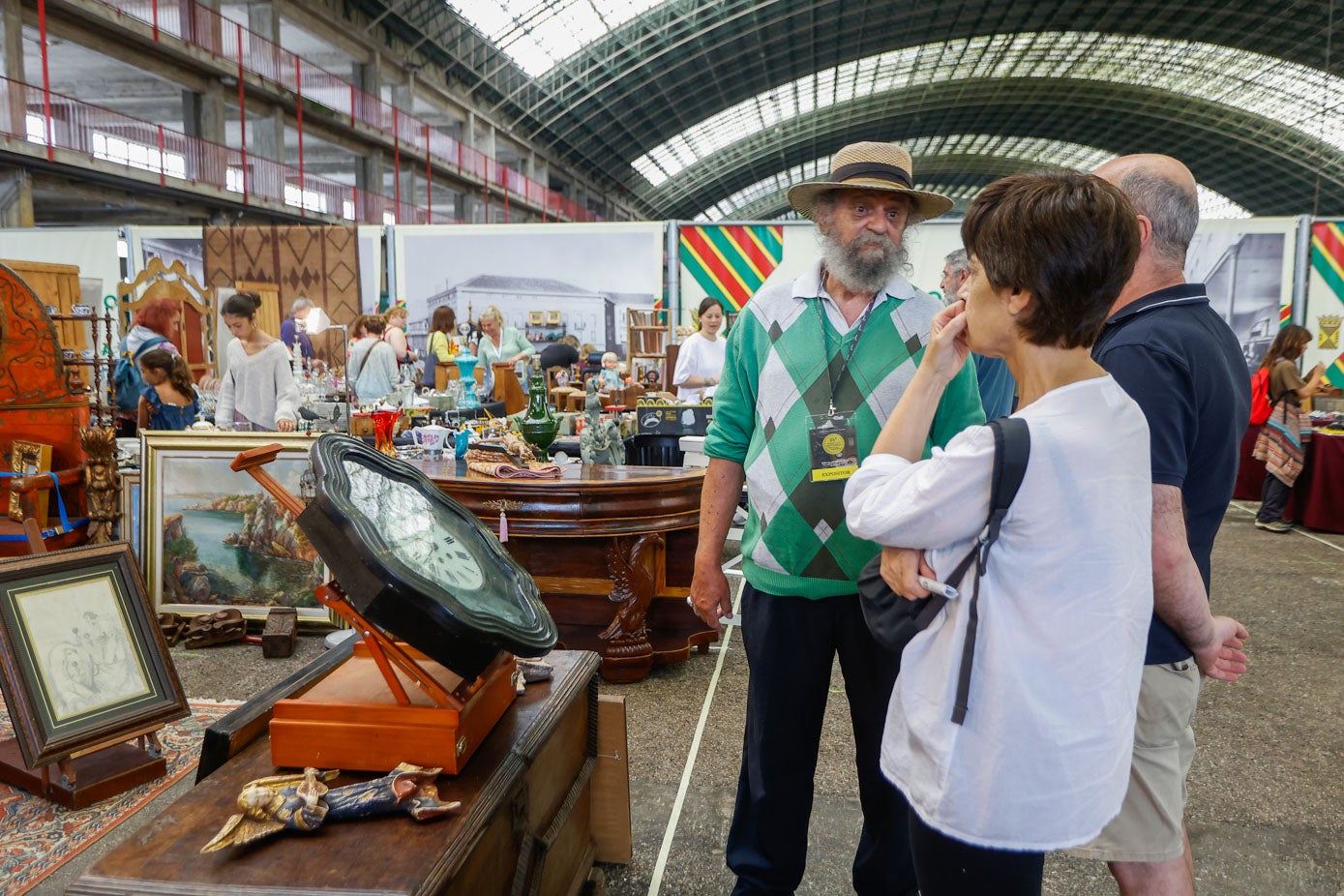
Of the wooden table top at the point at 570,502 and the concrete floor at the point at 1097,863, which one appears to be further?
the wooden table top at the point at 570,502

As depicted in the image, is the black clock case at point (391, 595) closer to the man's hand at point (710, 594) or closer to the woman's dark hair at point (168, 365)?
the man's hand at point (710, 594)

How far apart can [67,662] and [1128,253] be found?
275cm

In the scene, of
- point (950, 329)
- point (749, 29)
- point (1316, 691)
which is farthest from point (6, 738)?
point (749, 29)

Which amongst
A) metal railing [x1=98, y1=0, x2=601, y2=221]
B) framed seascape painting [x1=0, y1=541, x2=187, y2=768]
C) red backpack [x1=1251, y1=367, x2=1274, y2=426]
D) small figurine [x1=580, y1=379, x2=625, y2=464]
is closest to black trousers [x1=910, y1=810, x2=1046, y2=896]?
framed seascape painting [x1=0, y1=541, x2=187, y2=768]

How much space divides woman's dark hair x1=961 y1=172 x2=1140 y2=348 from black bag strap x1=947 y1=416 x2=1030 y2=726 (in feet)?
0.48

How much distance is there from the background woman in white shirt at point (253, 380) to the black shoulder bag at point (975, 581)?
147 inches

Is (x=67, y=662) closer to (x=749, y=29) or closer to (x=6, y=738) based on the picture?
(x=6, y=738)

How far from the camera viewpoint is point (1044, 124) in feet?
96.6

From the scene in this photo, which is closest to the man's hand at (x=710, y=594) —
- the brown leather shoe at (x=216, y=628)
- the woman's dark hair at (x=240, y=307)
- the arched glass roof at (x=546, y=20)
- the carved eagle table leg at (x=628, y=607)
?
the carved eagle table leg at (x=628, y=607)

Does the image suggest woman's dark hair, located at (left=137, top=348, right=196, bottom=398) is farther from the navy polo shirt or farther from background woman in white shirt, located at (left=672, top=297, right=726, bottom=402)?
the navy polo shirt

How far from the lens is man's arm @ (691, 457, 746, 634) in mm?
1870

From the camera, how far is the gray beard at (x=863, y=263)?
1.79 metres

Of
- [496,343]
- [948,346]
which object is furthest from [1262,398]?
[948,346]

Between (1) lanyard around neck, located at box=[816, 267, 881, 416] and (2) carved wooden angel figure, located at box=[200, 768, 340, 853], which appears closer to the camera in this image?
(2) carved wooden angel figure, located at box=[200, 768, 340, 853]
